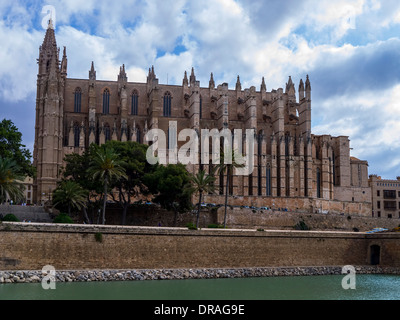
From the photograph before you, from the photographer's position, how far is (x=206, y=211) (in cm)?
5031

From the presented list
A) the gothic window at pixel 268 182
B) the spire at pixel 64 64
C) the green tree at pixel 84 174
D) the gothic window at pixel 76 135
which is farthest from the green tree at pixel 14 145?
the gothic window at pixel 268 182

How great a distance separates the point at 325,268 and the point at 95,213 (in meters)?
18.3

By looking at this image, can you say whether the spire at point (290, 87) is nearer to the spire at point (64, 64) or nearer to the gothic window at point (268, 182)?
the gothic window at point (268, 182)

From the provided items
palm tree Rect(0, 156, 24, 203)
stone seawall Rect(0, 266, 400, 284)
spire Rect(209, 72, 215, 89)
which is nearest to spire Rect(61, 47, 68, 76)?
spire Rect(209, 72, 215, 89)

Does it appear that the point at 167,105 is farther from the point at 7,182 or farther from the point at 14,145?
the point at 7,182

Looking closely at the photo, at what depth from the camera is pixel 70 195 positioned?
40594 mm

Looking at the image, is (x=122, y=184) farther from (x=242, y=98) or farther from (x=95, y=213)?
(x=242, y=98)

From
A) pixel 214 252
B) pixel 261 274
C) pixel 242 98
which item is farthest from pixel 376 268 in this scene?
pixel 242 98

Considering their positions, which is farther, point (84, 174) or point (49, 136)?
point (49, 136)

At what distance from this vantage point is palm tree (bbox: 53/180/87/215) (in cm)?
4062

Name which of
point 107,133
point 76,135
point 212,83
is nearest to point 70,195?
point 76,135

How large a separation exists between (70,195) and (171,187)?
7779 mm

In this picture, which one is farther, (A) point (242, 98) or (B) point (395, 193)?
(B) point (395, 193)

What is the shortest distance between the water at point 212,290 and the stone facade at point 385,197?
4272cm
